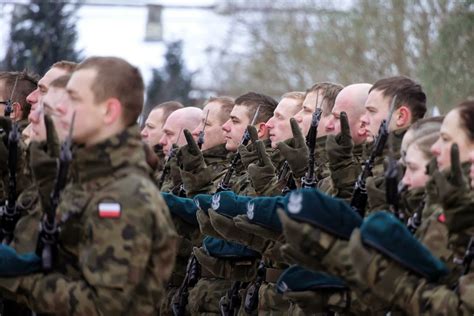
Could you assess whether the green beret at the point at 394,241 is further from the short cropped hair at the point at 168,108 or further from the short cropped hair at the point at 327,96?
the short cropped hair at the point at 168,108

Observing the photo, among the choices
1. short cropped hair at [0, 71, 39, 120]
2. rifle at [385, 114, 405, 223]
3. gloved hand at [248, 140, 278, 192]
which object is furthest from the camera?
short cropped hair at [0, 71, 39, 120]

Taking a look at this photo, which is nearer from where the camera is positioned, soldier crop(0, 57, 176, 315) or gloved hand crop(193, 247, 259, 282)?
soldier crop(0, 57, 176, 315)

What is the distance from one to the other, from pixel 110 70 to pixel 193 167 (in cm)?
397

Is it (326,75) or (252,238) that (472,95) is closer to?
(252,238)

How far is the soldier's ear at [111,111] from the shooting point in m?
5.82

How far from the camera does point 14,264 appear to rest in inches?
223

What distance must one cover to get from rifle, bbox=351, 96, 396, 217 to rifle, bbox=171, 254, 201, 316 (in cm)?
311

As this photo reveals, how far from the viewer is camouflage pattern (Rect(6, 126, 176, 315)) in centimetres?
546

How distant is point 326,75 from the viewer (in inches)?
1401

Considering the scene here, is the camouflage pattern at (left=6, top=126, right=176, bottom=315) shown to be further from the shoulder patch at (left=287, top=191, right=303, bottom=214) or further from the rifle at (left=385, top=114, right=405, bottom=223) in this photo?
the rifle at (left=385, top=114, right=405, bottom=223)

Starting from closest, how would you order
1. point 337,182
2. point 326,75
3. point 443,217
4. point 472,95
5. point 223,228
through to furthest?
point 443,217 → point 337,182 → point 223,228 → point 472,95 → point 326,75

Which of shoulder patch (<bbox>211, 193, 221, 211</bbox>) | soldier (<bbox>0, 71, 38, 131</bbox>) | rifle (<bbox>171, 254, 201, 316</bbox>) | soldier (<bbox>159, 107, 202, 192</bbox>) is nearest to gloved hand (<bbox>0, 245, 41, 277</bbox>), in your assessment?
shoulder patch (<bbox>211, 193, 221, 211</bbox>)

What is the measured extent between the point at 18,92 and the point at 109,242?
14.7 ft

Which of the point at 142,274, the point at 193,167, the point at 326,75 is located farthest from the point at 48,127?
the point at 326,75
